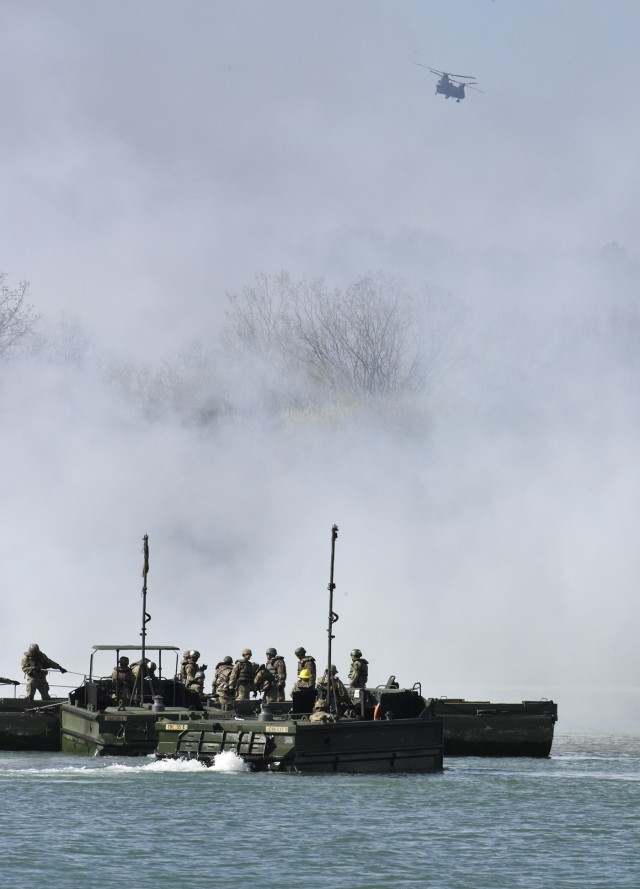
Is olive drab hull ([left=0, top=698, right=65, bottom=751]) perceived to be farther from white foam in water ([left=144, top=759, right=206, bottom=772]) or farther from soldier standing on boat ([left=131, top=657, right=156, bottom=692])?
white foam in water ([left=144, top=759, right=206, bottom=772])

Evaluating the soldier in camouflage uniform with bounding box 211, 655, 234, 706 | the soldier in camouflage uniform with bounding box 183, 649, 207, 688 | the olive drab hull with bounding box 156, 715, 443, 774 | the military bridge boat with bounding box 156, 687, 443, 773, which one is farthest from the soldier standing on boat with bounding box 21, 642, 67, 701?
the olive drab hull with bounding box 156, 715, 443, 774

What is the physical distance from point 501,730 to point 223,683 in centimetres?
859

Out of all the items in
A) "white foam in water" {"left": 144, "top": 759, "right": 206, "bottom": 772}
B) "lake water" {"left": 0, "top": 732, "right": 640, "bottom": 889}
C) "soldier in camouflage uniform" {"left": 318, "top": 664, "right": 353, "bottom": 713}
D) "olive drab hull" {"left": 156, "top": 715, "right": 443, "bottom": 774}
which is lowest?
"lake water" {"left": 0, "top": 732, "right": 640, "bottom": 889}

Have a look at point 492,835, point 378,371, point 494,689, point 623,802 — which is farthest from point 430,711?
point 378,371

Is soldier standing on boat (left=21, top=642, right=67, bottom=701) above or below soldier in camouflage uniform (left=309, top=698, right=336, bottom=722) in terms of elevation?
above

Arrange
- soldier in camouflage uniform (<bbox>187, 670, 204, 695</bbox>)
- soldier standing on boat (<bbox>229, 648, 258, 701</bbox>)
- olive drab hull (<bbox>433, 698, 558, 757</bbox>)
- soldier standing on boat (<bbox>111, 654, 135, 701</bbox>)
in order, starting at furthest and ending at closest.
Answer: olive drab hull (<bbox>433, 698, 558, 757</bbox>) < soldier in camouflage uniform (<bbox>187, 670, 204, 695</bbox>) < soldier standing on boat (<bbox>229, 648, 258, 701</bbox>) < soldier standing on boat (<bbox>111, 654, 135, 701</bbox>)

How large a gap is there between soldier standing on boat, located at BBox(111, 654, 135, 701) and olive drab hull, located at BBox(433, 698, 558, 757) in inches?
374

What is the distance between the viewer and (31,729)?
164ft

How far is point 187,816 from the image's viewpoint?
3650 cm

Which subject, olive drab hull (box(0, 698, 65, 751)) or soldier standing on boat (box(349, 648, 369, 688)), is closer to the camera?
soldier standing on boat (box(349, 648, 369, 688))

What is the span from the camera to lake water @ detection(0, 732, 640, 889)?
30.2m

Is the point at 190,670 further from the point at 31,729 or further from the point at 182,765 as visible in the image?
the point at 182,765

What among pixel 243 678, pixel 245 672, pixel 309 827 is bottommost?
pixel 309 827

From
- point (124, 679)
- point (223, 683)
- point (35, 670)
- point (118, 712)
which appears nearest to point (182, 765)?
point (118, 712)
